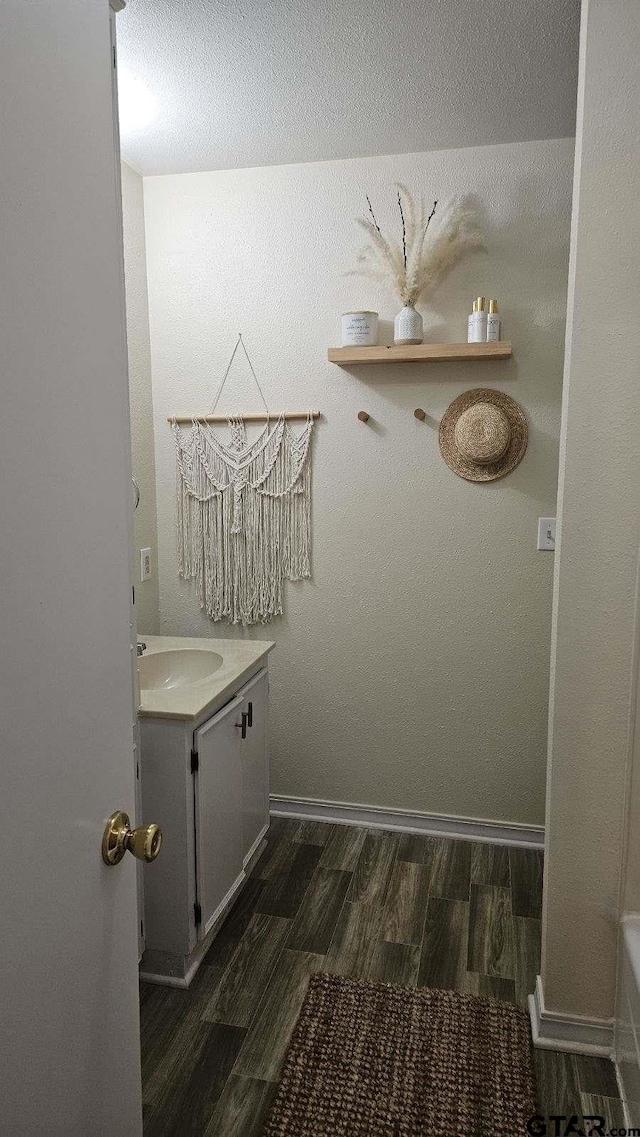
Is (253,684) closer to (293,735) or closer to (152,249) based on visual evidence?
(293,735)

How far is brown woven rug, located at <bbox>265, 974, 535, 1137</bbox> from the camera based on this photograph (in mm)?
1694

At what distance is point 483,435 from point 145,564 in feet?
4.73

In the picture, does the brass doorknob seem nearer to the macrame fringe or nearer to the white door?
the white door

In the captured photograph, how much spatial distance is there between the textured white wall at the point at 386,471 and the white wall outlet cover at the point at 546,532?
0.12 ft

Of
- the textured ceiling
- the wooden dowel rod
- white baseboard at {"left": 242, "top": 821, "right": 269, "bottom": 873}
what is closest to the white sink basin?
white baseboard at {"left": 242, "top": 821, "right": 269, "bottom": 873}

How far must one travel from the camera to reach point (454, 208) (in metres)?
2.71

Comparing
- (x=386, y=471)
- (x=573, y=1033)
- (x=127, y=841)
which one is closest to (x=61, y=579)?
(x=127, y=841)

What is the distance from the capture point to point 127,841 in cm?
93

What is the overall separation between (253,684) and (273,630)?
546 mm

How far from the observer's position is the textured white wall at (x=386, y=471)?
2721 millimetres

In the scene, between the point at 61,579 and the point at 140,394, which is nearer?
the point at 61,579

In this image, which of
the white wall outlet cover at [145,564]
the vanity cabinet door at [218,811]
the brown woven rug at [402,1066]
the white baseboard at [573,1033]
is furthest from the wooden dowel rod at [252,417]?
the white baseboard at [573,1033]

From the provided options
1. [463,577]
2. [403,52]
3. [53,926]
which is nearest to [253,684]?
[463,577]

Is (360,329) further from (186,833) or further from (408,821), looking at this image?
(408,821)
